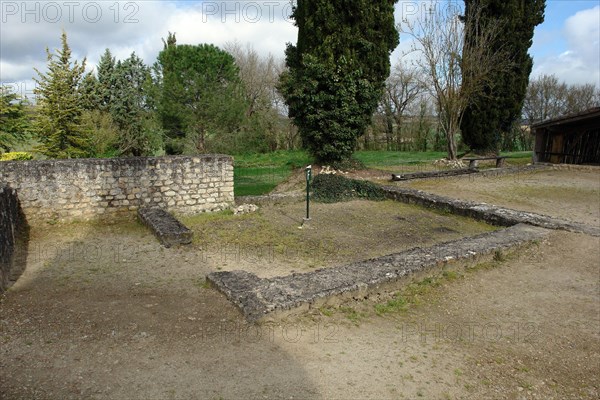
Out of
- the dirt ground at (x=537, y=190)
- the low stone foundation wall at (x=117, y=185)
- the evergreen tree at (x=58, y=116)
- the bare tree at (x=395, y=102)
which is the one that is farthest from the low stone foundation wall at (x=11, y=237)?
the bare tree at (x=395, y=102)

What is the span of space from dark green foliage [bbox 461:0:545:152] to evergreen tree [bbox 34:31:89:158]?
1712 centimetres

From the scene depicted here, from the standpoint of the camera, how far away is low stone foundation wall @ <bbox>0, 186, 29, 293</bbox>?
5.48 metres

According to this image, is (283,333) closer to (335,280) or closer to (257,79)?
(335,280)

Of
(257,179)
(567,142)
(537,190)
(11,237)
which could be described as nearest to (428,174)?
(537,190)

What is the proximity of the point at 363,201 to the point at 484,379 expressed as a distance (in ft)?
27.0

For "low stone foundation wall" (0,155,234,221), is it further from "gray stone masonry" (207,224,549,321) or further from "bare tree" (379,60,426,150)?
"bare tree" (379,60,426,150)

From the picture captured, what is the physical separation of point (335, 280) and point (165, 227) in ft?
13.1

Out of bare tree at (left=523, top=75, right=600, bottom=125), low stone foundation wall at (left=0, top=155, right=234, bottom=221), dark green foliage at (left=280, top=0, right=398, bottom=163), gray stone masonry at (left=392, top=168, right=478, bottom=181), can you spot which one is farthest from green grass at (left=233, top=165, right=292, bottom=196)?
bare tree at (left=523, top=75, right=600, bottom=125)

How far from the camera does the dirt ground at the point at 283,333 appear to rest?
3412mm

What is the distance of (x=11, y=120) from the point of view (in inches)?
574

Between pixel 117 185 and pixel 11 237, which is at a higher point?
pixel 117 185

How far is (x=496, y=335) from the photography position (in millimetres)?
4441

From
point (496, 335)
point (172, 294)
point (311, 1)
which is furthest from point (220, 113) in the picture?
point (496, 335)

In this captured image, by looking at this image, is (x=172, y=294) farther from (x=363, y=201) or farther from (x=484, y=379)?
(x=363, y=201)
